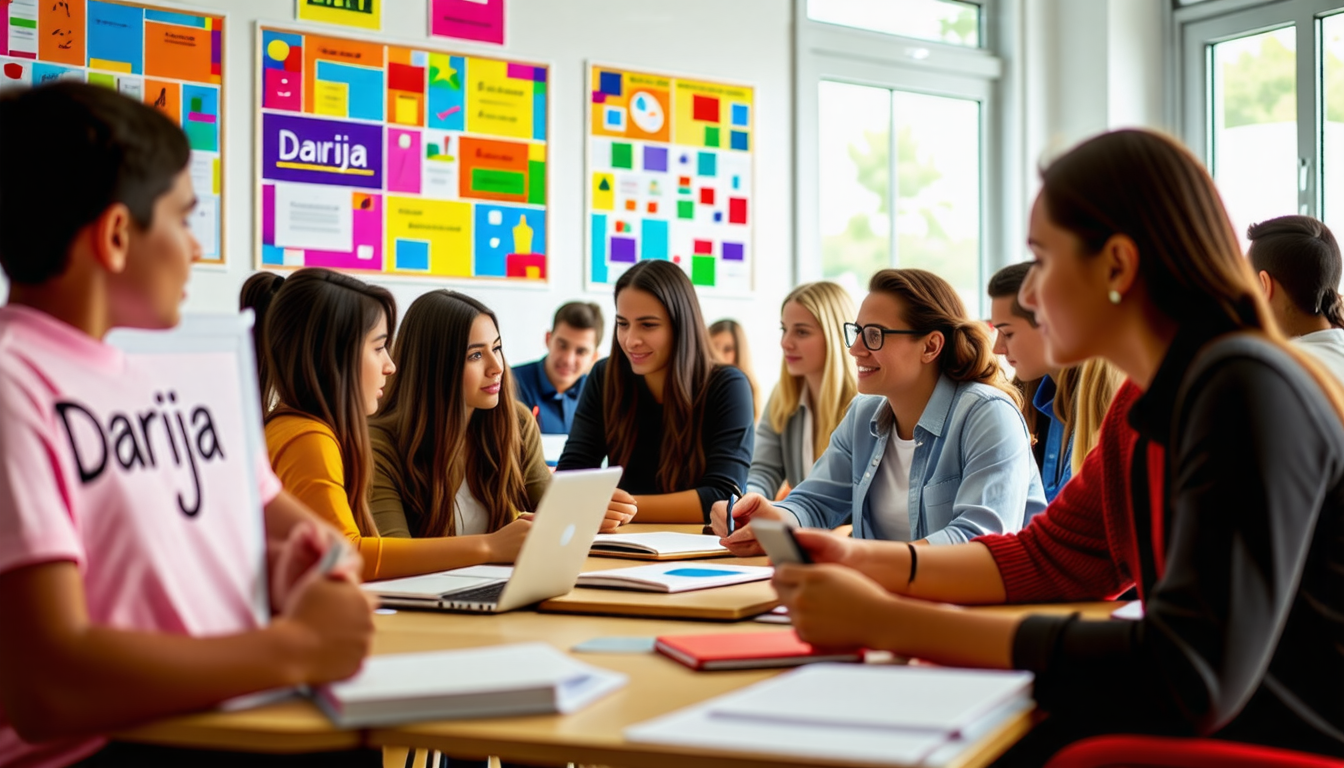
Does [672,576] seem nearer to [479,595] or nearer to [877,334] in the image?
[479,595]

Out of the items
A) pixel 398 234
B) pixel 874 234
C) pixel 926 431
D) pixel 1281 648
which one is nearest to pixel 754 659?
pixel 1281 648

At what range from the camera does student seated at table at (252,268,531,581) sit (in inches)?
75.3

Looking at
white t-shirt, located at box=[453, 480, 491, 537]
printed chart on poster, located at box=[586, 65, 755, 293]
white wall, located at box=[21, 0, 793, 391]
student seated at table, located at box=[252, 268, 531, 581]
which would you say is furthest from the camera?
printed chart on poster, located at box=[586, 65, 755, 293]

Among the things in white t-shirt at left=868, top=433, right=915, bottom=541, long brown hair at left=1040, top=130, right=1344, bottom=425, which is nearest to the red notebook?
long brown hair at left=1040, top=130, right=1344, bottom=425

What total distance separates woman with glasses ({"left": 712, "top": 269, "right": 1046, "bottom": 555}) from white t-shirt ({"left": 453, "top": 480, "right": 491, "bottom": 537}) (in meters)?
0.53

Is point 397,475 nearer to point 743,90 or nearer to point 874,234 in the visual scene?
point 743,90

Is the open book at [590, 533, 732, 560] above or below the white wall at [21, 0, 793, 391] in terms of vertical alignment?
below

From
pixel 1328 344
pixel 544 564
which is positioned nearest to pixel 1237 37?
pixel 1328 344

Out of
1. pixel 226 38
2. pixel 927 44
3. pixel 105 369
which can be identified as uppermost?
pixel 927 44

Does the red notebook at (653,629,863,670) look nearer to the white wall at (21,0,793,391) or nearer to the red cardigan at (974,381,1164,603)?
the red cardigan at (974,381,1164,603)

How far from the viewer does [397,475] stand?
243 cm

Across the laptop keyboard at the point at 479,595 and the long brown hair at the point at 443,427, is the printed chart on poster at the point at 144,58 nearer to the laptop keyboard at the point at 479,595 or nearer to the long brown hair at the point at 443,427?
the long brown hair at the point at 443,427

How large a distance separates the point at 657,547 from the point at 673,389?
3.93ft

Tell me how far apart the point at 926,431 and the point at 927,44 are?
3.71 meters
